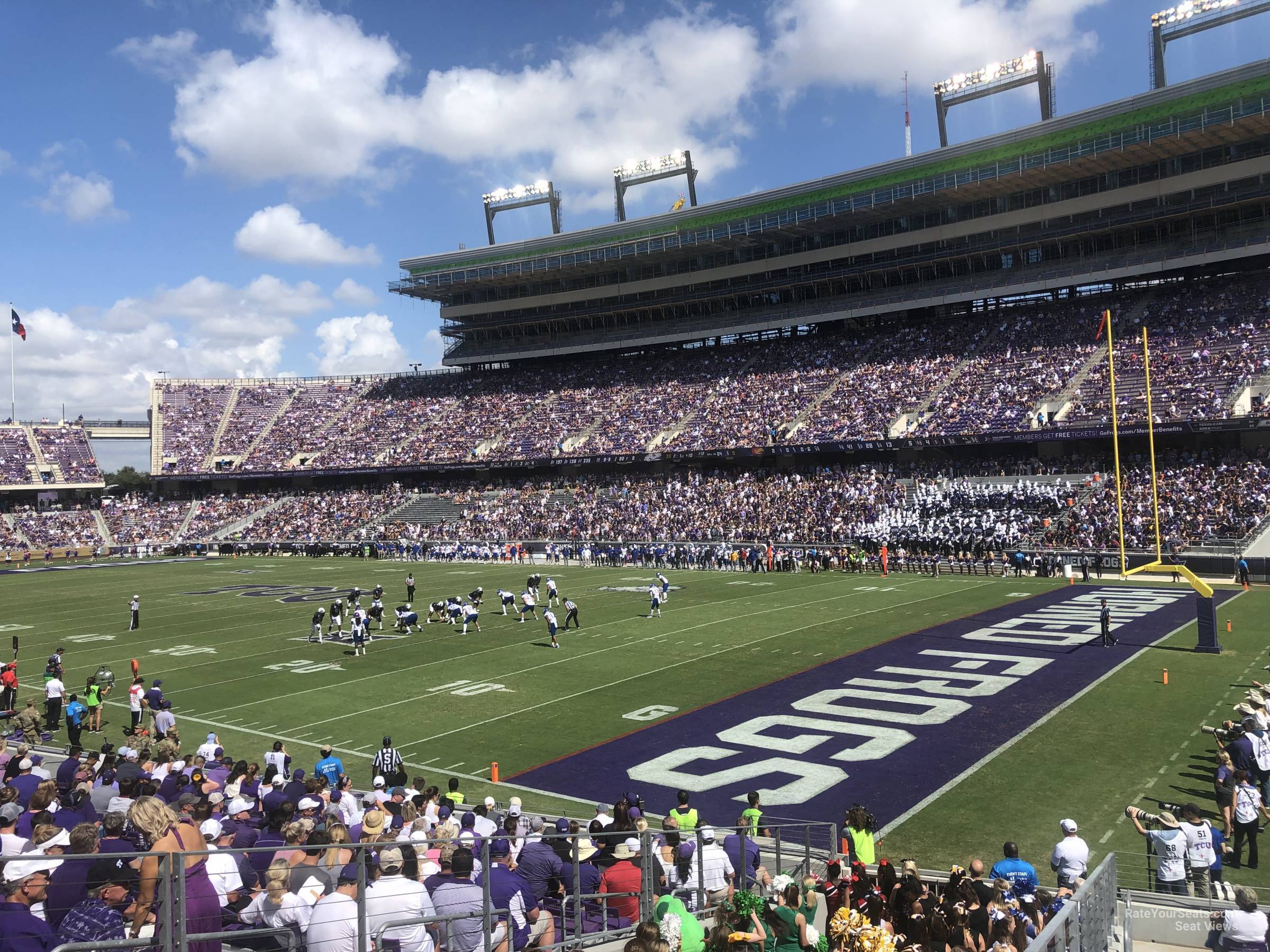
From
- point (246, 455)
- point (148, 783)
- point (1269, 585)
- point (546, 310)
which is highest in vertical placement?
point (546, 310)

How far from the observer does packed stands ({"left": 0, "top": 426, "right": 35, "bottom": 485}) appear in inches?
2899

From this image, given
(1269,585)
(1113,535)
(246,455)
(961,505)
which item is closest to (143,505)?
(246,455)

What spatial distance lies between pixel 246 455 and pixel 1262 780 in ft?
248

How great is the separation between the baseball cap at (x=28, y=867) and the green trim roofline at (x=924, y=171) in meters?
54.1

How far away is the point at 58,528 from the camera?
70188 millimetres

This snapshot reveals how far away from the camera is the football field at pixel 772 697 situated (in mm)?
12812

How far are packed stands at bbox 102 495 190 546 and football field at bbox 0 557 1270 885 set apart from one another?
3877cm

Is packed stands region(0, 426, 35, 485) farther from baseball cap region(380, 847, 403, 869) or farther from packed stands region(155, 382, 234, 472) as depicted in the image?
baseball cap region(380, 847, 403, 869)

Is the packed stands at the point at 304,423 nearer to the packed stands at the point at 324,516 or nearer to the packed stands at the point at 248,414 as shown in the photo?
the packed stands at the point at 248,414

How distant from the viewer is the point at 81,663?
78.1 feet

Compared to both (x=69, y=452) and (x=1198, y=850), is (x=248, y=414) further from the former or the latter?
(x=1198, y=850)

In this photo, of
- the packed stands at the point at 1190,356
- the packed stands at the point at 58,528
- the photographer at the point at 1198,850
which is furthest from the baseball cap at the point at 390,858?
the packed stands at the point at 58,528

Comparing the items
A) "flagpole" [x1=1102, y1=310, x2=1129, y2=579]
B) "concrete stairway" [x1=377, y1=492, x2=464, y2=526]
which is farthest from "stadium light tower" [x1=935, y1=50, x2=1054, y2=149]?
"concrete stairway" [x1=377, y1=492, x2=464, y2=526]

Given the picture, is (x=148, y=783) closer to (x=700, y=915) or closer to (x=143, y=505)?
(x=700, y=915)
